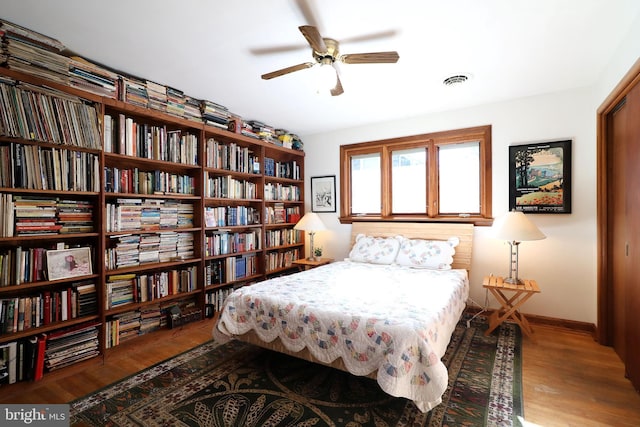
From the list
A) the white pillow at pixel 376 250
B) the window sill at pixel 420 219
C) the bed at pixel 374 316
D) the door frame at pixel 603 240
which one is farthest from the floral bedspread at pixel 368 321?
the door frame at pixel 603 240

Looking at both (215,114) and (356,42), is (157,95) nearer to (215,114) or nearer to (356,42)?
(215,114)

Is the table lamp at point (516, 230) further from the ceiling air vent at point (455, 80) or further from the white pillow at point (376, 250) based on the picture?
the ceiling air vent at point (455, 80)

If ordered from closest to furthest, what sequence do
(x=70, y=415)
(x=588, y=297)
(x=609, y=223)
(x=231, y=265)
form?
(x=70, y=415), (x=609, y=223), (x=588, y=297), (x=231, y=265)

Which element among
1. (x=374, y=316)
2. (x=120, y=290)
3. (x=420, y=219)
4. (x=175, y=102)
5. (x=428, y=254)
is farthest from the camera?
(x=420, y=219)

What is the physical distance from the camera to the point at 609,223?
105 inches

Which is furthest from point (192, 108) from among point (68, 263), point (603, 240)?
point (603, 240)

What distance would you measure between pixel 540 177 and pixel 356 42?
2.42 metres

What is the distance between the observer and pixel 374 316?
1.86 metres

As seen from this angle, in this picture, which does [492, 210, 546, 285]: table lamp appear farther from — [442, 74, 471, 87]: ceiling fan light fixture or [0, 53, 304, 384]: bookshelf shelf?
[0, 53, 304, 384]: bookshelf shelf

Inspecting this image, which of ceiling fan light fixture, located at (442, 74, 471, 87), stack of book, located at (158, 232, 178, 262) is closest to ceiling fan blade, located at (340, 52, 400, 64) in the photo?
ceiling fan light fixture, located at (442, 74, 471, 87)

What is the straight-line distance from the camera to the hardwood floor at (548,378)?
5.82 feet

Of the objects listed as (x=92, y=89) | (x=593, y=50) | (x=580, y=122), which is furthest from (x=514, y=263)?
(x=92, y=89)

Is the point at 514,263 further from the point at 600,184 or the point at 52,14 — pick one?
the point at 52,14

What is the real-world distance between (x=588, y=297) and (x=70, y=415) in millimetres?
4356
